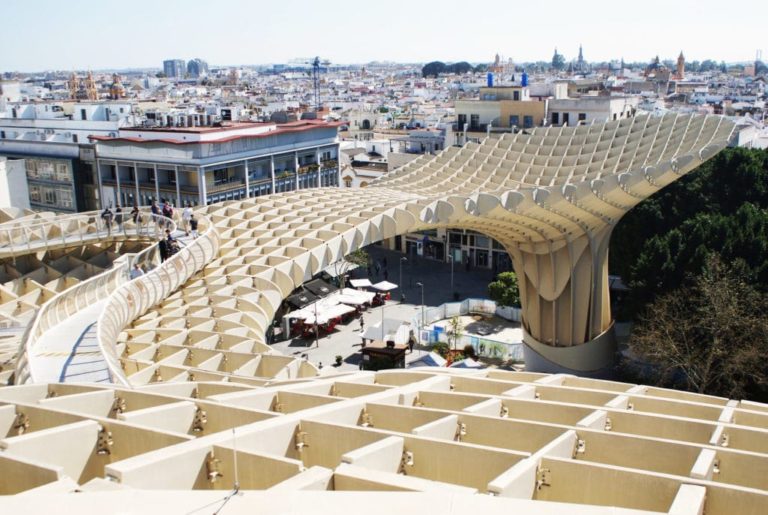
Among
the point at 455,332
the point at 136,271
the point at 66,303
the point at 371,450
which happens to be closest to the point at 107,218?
the point at 136,271

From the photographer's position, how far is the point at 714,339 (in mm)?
28469

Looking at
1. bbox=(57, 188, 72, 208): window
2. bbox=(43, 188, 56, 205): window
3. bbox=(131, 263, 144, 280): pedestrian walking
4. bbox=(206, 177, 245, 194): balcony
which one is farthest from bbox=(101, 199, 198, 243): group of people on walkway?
bbox=(43, 188, 56, 205): window

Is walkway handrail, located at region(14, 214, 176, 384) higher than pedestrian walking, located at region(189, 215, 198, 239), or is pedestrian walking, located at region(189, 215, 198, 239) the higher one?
pedestrian walking, located at region(189, 215, 198, 239)

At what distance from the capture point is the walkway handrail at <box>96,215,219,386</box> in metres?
15.3

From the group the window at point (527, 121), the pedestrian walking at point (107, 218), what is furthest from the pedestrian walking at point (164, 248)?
the window at point (527, 121)

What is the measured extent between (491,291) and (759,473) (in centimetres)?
3833

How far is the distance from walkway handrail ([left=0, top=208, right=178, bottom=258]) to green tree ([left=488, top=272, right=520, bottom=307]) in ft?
79.5

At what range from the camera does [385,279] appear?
55.8 meters

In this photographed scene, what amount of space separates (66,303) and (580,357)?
86.8ft

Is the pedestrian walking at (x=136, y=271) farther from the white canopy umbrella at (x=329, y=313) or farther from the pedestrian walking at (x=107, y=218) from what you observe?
the white canopy umbrella at (x=329, y=313)

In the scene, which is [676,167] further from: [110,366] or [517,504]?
[517,504]

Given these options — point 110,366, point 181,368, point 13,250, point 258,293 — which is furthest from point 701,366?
point 13,250

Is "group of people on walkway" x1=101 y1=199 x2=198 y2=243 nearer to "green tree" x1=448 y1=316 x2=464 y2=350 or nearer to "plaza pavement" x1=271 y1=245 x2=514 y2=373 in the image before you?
"plaza pavement" x1=271 y1=245 x2=514 y2=373

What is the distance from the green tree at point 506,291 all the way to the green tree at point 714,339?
1327 centimetres
